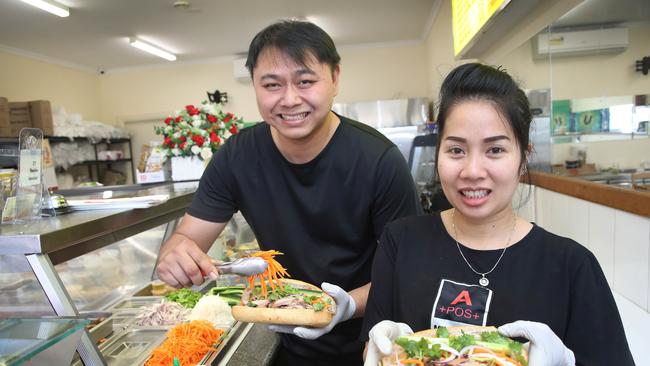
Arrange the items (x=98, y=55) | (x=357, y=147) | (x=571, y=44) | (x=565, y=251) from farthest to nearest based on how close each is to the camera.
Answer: (x=98, y=55) → (x=571, y=44) → (x=357, y=147) → (x=565, y=251)

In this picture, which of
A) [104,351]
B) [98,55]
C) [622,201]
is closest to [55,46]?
[98,55]

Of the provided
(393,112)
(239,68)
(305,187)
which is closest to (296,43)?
(305,187)

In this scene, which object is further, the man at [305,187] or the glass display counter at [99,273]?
the man at [305,187]

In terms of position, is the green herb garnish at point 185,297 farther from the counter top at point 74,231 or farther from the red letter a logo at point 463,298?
the red letter a logo at point 463,298

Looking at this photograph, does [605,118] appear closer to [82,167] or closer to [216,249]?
[216,249]

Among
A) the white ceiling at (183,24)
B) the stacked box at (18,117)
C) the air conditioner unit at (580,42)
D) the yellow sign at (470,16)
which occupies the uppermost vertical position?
the white ceiling at (183,24)

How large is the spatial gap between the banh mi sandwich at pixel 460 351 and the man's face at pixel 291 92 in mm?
911

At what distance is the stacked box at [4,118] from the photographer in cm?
703

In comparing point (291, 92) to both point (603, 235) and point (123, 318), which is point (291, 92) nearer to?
point (123, 318)

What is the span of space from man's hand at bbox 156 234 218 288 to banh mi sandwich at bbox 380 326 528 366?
791 mm

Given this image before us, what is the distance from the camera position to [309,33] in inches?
68.1

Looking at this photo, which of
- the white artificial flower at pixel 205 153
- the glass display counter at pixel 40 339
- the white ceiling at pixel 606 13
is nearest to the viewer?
the glass display counter at pixel 40 339

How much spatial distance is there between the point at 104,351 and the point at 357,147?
1.52 metres

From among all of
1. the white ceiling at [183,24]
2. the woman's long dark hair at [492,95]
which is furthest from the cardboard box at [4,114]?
the woman's long dark hair at [492,95]
